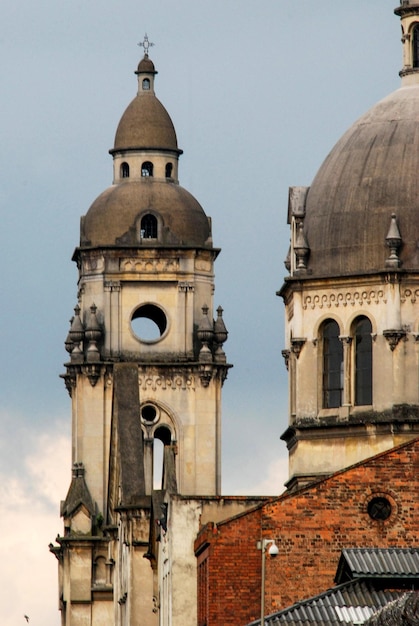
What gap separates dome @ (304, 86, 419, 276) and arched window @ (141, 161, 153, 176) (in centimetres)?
4218

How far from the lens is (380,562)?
10644 centimetres

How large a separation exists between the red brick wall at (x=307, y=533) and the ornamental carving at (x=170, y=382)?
5328cm

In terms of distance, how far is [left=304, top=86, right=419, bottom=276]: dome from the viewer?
406 feet

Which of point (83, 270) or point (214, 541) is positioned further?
point (83, 270)

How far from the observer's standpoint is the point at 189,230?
6594 inches

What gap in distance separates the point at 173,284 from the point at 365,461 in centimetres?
5550

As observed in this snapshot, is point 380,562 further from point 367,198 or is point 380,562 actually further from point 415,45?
point 415,45

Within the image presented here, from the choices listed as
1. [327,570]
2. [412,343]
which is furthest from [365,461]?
A: [412,343]

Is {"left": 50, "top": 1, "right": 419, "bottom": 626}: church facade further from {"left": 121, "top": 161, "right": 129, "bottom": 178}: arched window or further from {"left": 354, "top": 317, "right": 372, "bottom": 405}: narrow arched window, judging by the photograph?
{"left": 121, "top": 161, "right": 129, "bottom": 178}: arched window

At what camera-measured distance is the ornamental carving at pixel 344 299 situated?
12362 centimetres

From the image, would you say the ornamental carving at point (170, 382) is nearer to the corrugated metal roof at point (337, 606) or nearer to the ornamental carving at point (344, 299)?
the ornamental carving at point (344, 299)

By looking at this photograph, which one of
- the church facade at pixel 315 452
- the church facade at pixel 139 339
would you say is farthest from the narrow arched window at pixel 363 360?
the church facade at pixel 139 339

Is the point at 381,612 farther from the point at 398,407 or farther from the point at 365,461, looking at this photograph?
the point at 398,407

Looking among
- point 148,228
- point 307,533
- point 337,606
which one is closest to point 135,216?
point 148,228
